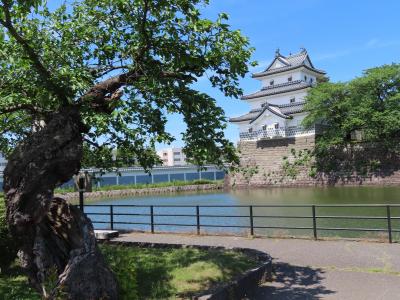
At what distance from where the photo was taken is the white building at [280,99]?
51531 mm

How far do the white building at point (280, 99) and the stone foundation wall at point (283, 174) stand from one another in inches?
41.2

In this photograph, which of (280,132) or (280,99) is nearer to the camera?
(280,132)

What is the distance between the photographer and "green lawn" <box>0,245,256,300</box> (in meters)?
5.93

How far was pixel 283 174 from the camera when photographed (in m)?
Result: 50.6

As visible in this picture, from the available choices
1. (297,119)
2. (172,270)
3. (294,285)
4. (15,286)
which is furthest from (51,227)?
(297,119)

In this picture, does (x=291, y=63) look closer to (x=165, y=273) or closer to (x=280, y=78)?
(x=280, y=78)

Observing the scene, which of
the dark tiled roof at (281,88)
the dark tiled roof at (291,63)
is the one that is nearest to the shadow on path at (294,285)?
the dark tiled roof at (281,88)

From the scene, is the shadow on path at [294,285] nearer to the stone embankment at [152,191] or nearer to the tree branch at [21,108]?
the tree branch at [21,108]

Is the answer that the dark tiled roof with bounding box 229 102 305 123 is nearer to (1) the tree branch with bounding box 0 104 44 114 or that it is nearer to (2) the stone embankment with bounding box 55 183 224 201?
(2) the stone embankment with bounding box 55 183 224 201

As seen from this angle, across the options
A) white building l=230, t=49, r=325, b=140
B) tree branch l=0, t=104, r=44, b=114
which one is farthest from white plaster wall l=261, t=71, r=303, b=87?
tree branch l=0, t=104, r=44, b=114

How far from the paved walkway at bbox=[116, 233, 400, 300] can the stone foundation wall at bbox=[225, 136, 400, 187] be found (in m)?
35.2

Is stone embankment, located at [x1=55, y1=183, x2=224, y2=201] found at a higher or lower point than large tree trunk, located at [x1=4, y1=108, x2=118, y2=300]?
lower

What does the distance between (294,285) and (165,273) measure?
201 centimetres

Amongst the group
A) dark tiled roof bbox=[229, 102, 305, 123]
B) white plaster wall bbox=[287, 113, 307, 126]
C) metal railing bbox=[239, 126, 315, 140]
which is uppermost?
dark tiled roof bbox=[229, 102, 305, 123]
